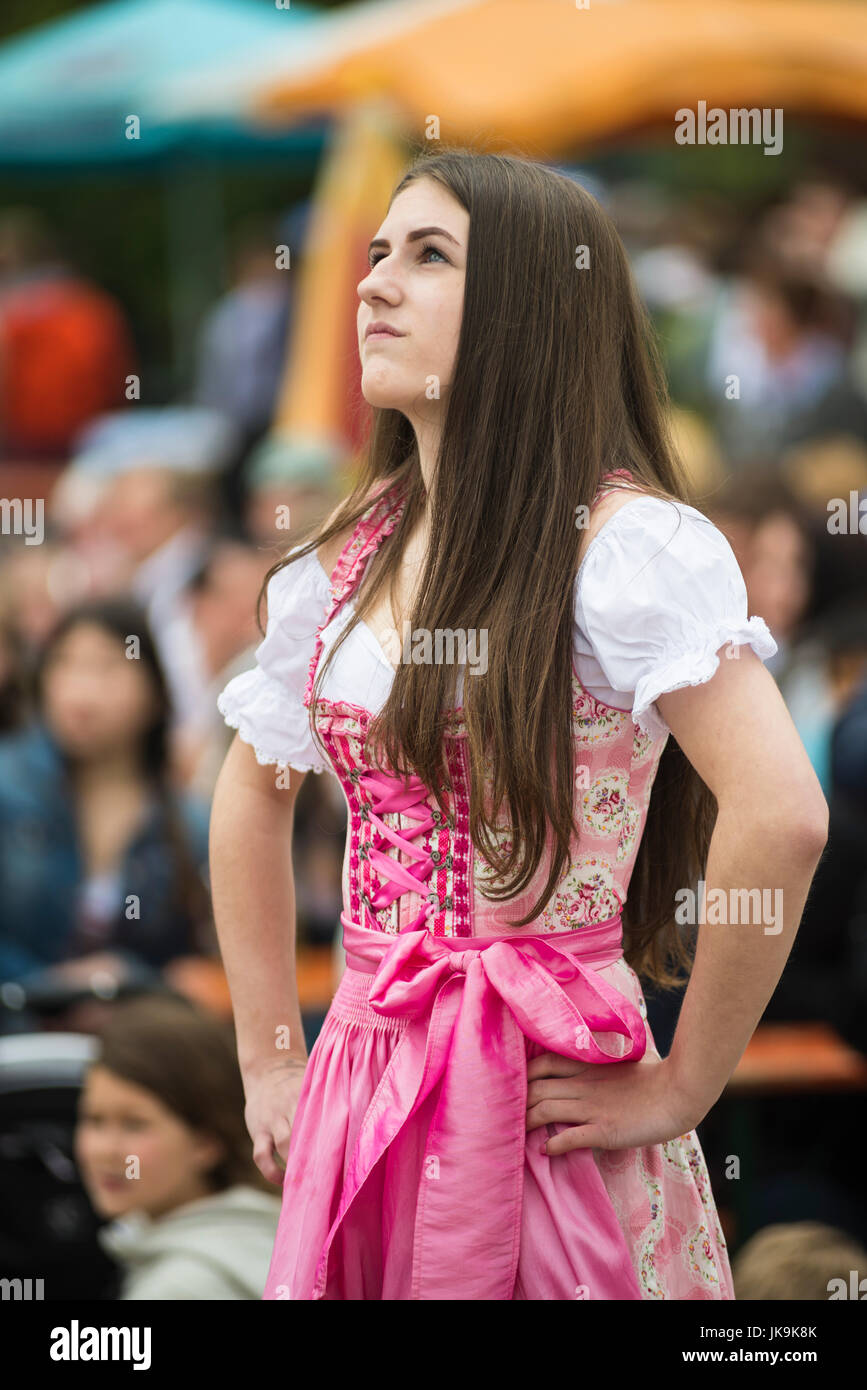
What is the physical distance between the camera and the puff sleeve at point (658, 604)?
1563 millimetres

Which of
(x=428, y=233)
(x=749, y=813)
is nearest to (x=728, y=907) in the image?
(x=749, y=813)

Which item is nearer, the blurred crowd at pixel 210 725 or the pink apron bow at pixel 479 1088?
the pink apron bow at pixel 479 1088

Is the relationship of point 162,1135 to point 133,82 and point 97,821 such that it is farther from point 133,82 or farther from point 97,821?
point 133,82

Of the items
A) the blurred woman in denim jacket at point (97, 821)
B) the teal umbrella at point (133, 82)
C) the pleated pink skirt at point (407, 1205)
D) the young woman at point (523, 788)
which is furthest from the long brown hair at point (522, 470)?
the teal umbrella at point (133, 82)

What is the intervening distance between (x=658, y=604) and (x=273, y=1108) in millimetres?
779

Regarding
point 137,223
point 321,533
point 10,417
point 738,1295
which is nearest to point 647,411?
point 321,533

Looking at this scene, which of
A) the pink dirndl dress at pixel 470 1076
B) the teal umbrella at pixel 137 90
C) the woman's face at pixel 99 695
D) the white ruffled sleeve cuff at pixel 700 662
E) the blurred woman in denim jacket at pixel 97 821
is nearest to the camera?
the white ruffled sleeve cuff at pixel 700 662

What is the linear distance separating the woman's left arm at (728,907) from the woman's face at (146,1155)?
48.5 inches

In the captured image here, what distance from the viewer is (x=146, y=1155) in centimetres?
274

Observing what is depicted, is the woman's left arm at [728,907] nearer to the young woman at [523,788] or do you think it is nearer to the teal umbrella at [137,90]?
the young woman at [523,788]

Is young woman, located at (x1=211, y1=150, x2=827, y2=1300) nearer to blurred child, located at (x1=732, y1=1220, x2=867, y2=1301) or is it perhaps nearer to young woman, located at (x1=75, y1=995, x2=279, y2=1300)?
blurred child, located at (x1=732, y1=1220, x2=867, y2=1301)

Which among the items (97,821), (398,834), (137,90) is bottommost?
(97,821)

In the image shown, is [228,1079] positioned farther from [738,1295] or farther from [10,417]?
[10,417]

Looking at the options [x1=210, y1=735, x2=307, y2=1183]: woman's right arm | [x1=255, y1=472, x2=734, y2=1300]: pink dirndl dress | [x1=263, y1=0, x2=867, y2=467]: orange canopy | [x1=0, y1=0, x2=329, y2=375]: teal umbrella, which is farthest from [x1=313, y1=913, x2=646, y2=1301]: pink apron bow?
[x1=0, y1=0, x2=329, y2=375]: teal umbrella
